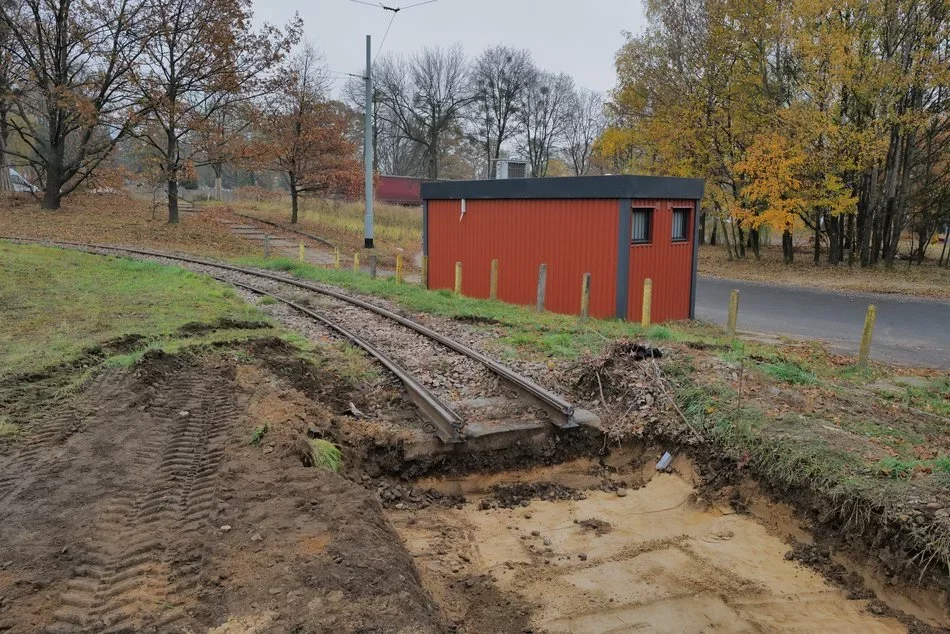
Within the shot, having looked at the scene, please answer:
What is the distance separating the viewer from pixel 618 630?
419cm

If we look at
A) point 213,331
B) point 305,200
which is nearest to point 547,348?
point 213,331

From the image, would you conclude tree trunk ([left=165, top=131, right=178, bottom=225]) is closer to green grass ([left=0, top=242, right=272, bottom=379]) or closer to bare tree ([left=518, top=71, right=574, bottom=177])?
green grass ([left=0, top=242, right=272, bottom=379])

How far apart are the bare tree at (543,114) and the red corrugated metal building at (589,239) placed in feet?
138

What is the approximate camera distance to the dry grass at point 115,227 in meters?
24.2

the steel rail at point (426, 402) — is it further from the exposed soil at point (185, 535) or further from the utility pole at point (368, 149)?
the utility pole at point (368, 149)

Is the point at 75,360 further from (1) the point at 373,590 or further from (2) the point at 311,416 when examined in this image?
(1) the point at 373,590

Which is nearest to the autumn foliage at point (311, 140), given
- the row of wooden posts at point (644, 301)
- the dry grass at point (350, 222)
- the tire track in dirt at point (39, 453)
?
the dry grass at point (350, 222)

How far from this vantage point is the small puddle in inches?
170

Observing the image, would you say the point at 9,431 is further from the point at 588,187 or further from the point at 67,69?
the point at 67,69

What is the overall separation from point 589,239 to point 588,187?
107 cm

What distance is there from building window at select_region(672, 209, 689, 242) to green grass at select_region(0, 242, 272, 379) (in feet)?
29.8

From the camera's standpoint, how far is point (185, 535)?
13.1 feet

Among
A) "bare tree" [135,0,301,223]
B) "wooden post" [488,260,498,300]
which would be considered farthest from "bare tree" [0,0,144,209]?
"wooden post" [488,260,498,300]

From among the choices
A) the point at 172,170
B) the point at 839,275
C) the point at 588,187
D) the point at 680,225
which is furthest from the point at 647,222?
the point at 172,170
